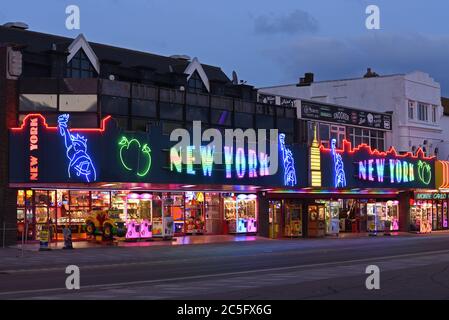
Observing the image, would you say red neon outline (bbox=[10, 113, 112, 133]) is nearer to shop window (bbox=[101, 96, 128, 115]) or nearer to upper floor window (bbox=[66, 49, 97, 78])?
shop window (bbox=[101, 96, 128, 115])

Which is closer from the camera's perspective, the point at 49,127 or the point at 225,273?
the point at 225,273

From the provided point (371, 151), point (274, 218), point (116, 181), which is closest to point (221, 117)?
point (274, 218)

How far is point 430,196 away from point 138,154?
30698 millimetres

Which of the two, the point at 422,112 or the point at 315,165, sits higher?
the point at 422,112

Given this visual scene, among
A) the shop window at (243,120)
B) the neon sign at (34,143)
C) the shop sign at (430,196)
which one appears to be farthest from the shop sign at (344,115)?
the neon sign at (34,143)

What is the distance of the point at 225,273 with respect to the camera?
22297 millimetres

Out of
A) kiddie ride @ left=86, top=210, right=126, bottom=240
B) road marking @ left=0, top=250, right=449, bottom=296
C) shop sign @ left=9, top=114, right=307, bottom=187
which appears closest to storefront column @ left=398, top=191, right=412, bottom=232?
shop sign @ left=9, top=114, right=307, bottom=187

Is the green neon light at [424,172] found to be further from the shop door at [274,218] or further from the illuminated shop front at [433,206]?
the shop door at [274,218]

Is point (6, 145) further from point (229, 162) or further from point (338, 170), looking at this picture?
point (338, 170)

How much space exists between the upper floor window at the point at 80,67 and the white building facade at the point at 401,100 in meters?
24.0

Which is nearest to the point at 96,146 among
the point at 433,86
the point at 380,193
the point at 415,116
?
the point at 380,193

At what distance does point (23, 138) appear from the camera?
113 ft

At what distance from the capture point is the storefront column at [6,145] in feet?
113
